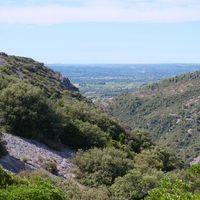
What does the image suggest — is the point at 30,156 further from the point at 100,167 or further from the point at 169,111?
the point at 169,111

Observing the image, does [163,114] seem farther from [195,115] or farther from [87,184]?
[87,184]

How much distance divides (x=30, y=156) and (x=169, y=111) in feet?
405

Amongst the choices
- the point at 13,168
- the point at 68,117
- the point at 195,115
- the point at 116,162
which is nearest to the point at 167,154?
the point at 68,117

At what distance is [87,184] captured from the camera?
1841 centimetres

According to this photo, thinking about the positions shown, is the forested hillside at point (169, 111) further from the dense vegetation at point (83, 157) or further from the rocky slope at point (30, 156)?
the rocky slope at point (30, 156)

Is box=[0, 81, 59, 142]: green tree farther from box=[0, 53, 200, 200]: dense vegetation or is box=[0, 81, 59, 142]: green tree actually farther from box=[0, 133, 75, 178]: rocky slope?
box=[0, 133, 75, 178]: rocky slope

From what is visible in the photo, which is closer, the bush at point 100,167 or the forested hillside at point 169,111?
the bush at point 100,167

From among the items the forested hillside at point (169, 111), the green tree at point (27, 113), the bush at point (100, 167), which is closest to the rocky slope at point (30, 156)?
the bush at point (100, 167)

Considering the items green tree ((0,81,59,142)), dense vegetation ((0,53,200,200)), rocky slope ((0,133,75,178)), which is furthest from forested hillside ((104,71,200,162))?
rocky slope ((0,133,75,178))

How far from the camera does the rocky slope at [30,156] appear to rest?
56.8 feet

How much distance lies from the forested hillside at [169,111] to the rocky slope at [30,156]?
82488mm

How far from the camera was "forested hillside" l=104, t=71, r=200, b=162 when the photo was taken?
11560cm

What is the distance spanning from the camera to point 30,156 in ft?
65.2

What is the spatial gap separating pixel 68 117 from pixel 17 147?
9.32m
